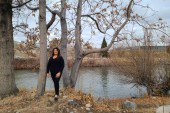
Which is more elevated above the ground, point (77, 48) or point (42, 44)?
point (42, 44)

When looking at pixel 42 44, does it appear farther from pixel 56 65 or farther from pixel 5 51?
pixel 5 51

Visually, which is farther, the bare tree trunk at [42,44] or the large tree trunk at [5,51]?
the large tree trunk at [5,51]

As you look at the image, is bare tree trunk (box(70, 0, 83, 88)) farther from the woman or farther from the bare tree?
the woman

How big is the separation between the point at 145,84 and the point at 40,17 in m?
9.33

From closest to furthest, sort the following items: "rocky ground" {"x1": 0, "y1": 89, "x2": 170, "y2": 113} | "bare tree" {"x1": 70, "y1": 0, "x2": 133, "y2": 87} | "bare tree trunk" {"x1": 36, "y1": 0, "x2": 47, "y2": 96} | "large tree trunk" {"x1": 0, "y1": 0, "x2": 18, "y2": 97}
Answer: "rocky ground" {"x1": 0, "y1": 89, "x2": 170, "y2": 113} < "bare tree trunk" {"x1": 36, "y1": 0, "x2": 47, "y2": 96} < "large tree trunk" {"x1": 0, "y1": 0, "x2": 18, "y2": 97} < "bare tree" {"x1": 70, "y1": 0, "x2": 133, "y2": 87}

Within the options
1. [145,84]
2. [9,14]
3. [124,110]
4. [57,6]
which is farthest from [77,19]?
[145,84]

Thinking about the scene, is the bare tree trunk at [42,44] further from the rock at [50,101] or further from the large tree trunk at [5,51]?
the large tree trunk at [5,51]

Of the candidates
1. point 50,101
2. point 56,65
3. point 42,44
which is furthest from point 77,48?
point 50,101

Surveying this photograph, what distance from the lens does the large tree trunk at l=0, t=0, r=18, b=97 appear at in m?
11.8

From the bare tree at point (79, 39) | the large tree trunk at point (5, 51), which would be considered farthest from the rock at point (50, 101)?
the bare tree at point (79, 39)

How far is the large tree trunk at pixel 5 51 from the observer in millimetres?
11773

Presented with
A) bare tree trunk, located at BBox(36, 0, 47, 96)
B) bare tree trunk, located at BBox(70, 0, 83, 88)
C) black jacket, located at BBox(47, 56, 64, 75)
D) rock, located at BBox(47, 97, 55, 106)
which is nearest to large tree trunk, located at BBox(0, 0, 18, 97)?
bare tree trunk, located at BBox(36, 0, 47, 96)

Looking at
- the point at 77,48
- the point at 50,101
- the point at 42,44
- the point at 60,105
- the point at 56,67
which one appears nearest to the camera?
the point at 60,105

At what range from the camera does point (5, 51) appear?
1182 cm
